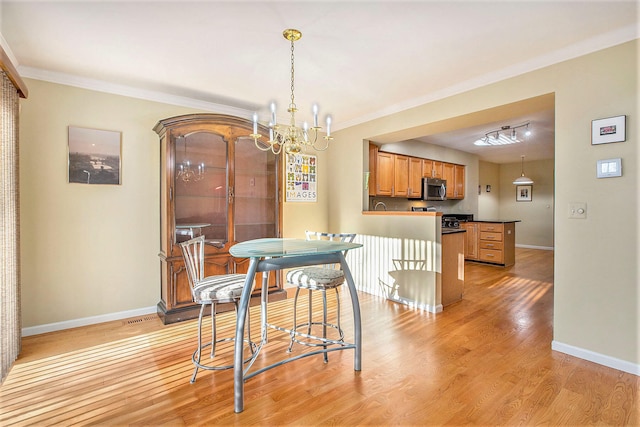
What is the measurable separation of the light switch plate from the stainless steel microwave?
362 cm

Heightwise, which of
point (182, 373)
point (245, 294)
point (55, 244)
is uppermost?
point (55, 244)

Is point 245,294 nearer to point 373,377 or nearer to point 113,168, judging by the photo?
point 373,377

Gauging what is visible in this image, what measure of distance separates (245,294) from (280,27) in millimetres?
1801

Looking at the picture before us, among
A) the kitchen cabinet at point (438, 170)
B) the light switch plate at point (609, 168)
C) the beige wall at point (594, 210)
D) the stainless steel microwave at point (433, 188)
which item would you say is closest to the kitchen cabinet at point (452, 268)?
the beige wall at point (594, 210)

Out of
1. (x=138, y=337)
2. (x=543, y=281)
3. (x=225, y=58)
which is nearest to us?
(x=225, y=58)

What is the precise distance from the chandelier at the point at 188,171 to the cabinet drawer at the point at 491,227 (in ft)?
18.0

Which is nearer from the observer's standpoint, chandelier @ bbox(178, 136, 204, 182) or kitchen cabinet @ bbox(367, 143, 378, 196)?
chandelier @ bbox(178, 136, 204, 182)

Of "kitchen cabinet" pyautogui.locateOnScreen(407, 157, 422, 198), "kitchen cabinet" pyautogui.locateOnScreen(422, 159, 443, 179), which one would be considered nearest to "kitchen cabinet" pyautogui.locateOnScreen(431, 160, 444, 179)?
"kitchen cabinet" pyautogui.locateOnScreen(422, 159, 443, 179)

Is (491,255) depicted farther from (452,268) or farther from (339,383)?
(339,383)

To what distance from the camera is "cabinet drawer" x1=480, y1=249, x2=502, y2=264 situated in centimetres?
605

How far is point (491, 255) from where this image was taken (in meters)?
6.18

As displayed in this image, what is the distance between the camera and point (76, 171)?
3.00 metres

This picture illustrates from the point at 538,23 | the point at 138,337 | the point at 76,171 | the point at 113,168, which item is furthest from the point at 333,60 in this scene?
the point at 138,337

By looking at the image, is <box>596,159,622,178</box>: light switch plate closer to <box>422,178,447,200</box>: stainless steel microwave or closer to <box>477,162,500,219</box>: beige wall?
<box>422,178,447,200</box>: stainless steel microwave
